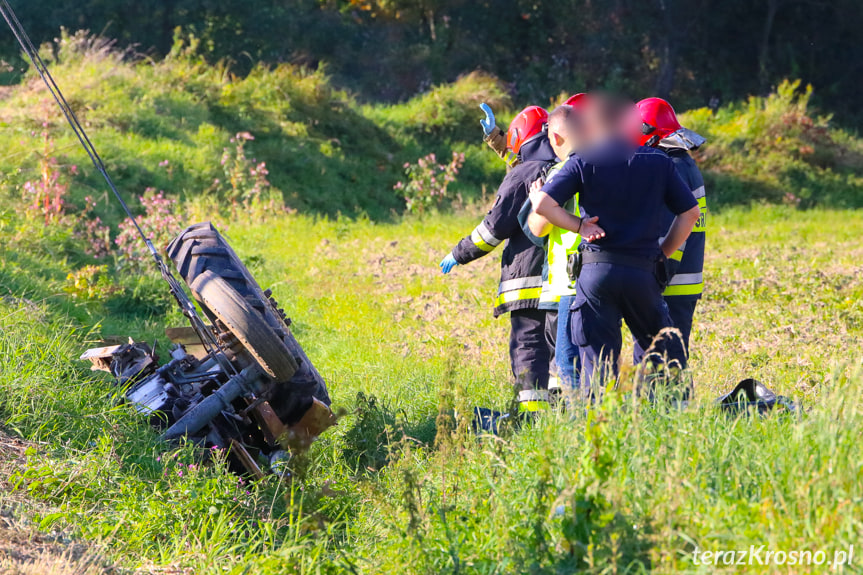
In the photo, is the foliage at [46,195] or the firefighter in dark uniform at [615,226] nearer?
the firefighter in dark uniform at [615,226]

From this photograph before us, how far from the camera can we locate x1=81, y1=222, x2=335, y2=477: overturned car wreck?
4602 mm

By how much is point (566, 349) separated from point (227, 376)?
6.27 ft

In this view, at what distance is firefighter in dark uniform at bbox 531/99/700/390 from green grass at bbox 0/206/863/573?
54 centimetres

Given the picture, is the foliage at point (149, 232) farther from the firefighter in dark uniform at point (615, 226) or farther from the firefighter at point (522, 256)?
the firefighter in dark uniform at point (615, 226)

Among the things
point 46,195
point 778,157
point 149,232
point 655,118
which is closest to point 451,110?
point 778,157

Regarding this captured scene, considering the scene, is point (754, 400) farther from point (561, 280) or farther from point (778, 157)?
point (778, 157)

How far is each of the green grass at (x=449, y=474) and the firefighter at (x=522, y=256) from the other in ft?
1.17

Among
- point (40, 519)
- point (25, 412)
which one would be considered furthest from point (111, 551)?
point (25, 412)

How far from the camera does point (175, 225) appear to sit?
10352 millimetres

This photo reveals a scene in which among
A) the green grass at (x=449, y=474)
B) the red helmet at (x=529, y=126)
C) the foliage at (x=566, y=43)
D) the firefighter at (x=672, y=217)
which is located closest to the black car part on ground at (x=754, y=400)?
the green grass at (x=449, y=474)

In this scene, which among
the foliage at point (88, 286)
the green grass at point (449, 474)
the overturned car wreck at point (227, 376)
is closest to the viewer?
the green grass at point (449, 474)

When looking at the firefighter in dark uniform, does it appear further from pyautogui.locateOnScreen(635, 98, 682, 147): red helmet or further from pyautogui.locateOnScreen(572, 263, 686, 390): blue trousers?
pyautogui.locateOnScreen(635, 98, 682, 147): red helmet

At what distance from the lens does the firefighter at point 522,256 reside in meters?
5.16

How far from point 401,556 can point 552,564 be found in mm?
614
